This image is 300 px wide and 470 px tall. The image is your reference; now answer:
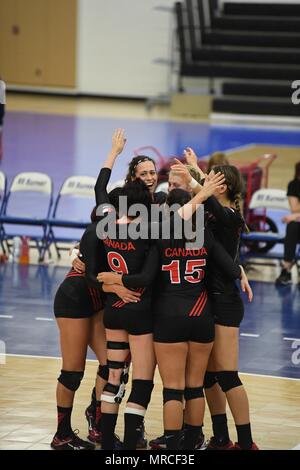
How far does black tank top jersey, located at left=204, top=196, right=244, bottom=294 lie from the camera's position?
596 centimetres

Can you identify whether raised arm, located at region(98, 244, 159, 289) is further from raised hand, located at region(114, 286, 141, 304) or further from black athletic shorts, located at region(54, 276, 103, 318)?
black athletic shorts, located at region(54, 276, 103, 318)

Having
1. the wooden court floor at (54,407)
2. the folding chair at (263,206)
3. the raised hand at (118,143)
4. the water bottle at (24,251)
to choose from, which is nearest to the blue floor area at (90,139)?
the water bottle at (24,251)

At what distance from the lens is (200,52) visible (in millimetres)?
26828

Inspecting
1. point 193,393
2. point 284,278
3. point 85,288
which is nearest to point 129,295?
point 85,288

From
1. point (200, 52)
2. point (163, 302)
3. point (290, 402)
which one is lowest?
point (290, 402)

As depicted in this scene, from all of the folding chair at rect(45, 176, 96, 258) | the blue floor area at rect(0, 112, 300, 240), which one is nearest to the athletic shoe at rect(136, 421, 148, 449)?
the folding chair at rect(45, 176, 96, 258)

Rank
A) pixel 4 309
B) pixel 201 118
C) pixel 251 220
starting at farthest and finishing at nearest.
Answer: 1. pixel 201 118
2. pixel 251 220
3. pixel 4 309

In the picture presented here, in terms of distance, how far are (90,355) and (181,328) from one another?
9.71 feet

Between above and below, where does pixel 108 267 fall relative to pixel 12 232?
above

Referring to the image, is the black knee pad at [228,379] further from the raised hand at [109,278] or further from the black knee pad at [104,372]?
the raised hand at [109,278]

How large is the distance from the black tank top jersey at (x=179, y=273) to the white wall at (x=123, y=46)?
2326cm
